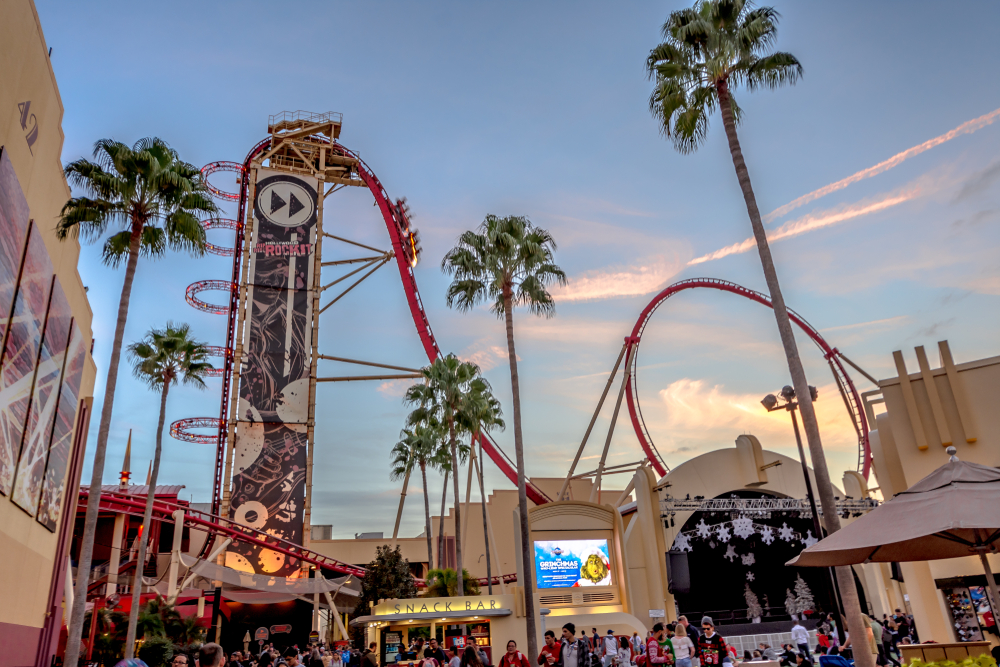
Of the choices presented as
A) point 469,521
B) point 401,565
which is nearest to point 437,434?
point 401,565

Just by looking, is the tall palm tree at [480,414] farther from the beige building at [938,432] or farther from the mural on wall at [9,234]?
the mural on wall at [9,234]

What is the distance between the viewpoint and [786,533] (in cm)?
3691

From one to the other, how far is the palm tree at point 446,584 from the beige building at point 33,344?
56.0 feet

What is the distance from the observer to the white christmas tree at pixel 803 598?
3784cm

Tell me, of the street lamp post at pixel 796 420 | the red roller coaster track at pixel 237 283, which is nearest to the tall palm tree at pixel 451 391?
the red roller coaster track at pixel 237 283

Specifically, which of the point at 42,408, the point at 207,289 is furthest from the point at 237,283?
the point at 42,408

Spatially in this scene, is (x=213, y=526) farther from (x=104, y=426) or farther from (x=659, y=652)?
(x=659, y=652)

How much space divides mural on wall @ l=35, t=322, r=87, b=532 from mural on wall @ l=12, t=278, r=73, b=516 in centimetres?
38

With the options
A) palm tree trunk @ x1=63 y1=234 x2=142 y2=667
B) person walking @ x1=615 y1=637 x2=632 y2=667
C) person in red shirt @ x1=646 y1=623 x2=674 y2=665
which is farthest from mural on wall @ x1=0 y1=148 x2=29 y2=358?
person walking @ x1=615 y1=637 x2=632 y2=667

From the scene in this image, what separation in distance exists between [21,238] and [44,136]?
2019mm

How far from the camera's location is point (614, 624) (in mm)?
25516

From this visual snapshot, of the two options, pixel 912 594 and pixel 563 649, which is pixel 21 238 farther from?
pixel 912 594

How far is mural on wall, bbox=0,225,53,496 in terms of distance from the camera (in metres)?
8.71

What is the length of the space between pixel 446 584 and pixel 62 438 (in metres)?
19.7
